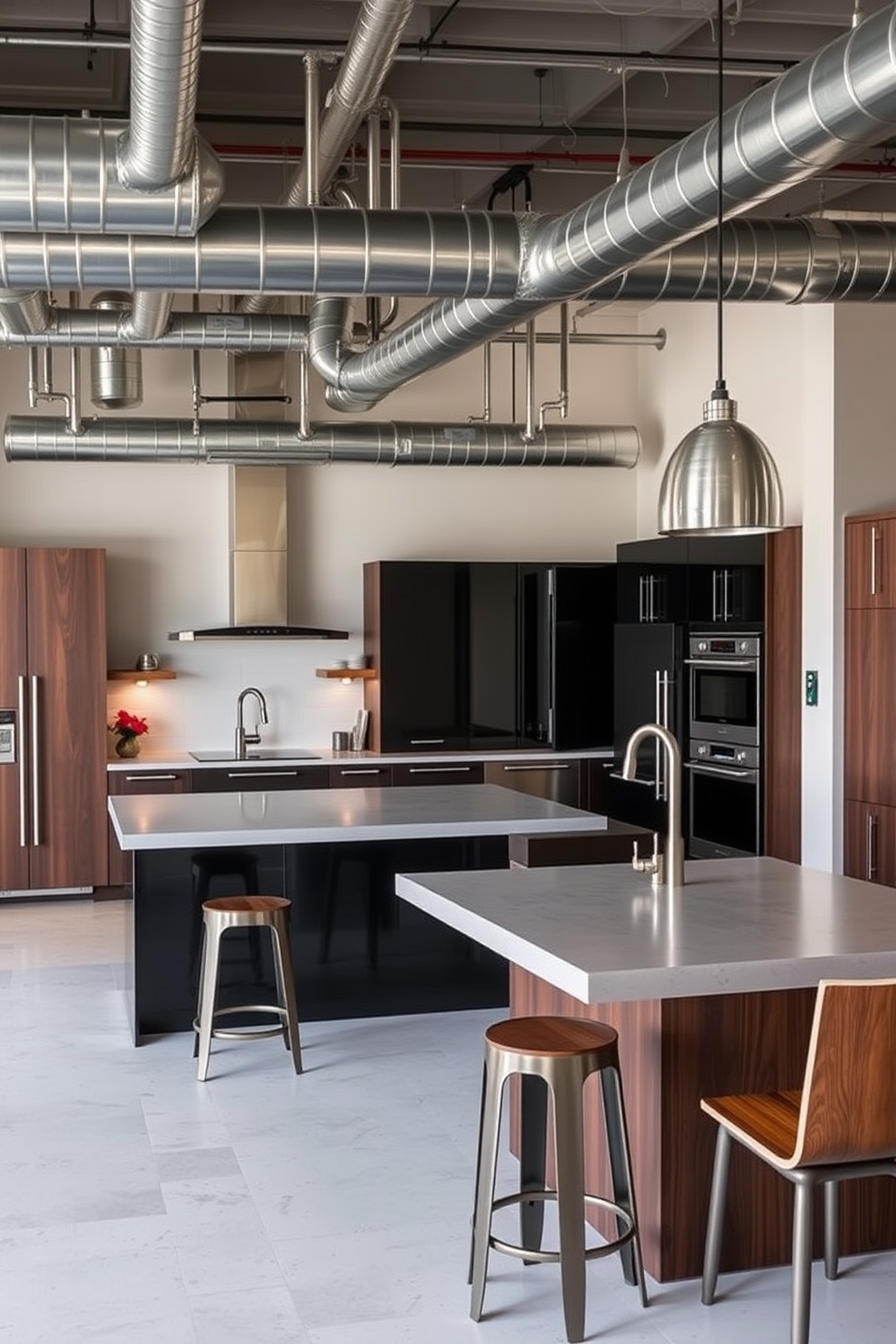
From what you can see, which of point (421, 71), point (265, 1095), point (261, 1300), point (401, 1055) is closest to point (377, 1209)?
point (261, 1300)

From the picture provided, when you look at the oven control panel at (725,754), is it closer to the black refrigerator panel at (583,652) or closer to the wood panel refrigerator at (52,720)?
the black refrigerator panel at (583,652)

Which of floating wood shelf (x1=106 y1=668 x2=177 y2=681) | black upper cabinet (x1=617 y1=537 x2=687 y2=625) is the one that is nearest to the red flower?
floating wood shelf (x1=106 y1=668 x2=177 y2=681)

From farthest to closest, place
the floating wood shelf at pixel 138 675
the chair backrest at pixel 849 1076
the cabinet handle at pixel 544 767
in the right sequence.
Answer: the cabinet handle at pixel 544 767
the floating wood shelf at pixel 138 675
the chair backrest at pixel 849 1076

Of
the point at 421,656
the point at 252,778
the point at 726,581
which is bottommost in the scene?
the point at 252,778

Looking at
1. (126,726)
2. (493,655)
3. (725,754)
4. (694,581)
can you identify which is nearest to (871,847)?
(725,754)

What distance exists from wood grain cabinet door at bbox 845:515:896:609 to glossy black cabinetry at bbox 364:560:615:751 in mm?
2606

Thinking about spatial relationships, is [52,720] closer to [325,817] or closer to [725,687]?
[325,817]

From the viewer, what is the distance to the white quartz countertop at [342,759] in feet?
29.2

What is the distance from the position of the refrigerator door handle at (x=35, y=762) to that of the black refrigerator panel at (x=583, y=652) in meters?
3.10

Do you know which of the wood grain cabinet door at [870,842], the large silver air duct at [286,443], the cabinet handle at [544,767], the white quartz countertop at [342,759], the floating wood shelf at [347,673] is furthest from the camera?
the floating wood shelf at [347,673]

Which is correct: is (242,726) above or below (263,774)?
above

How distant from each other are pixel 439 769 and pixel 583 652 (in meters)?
1.15

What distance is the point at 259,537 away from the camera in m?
9.37

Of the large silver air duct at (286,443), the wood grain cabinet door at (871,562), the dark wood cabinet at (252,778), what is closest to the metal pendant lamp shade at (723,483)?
the wood grain cabinet door at (871,562)
